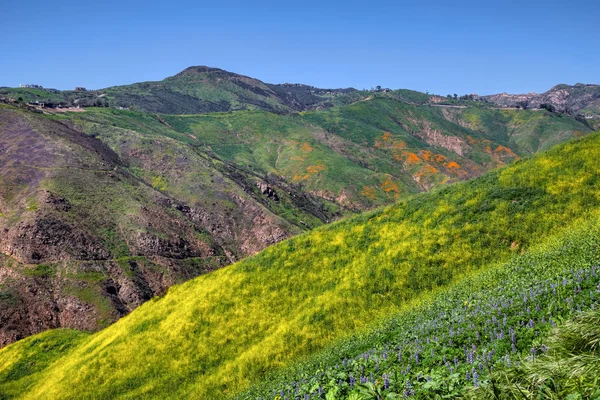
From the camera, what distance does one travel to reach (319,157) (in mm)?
160625

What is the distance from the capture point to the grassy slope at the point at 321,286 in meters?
21.2

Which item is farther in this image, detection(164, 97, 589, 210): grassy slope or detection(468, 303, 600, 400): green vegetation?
detection(164, 97, 589, 210): grassy slope

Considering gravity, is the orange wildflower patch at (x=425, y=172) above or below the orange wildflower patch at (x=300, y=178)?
below

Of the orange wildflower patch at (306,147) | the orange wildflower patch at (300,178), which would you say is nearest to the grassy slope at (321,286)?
the orange wildflower patch at (300,178)

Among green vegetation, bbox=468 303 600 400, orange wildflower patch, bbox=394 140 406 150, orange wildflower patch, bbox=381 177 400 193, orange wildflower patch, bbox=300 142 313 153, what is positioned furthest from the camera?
orange wildflower patch, bbox=394 140 406 150

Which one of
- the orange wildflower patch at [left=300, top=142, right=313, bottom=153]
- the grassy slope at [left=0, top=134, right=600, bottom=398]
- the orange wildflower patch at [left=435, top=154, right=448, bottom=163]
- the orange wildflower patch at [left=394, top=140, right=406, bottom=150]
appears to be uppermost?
the orange wildflower patch at [left=300, top=142, right=313, bottom=153]

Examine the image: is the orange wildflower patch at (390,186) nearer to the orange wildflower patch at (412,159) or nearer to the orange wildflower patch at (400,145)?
the orange wildflower patch at (412,159)

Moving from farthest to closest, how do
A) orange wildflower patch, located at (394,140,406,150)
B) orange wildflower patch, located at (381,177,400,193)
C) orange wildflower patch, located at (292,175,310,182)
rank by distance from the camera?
orange wildflower patch, located at (394,140,406,150), orange wildflower patch, located at (292,175,310,182), orange wildflower patch, located at (381,177,400,193)

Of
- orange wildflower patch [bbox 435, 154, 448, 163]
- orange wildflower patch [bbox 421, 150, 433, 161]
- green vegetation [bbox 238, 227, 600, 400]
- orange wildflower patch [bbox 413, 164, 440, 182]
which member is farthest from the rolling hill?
green vegetation [bbox 238, 227, 600, 400]

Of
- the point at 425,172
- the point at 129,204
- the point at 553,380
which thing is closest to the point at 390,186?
the point at 425,172

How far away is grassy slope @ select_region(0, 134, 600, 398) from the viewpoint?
835 inches

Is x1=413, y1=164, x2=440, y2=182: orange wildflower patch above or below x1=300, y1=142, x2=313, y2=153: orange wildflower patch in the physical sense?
below

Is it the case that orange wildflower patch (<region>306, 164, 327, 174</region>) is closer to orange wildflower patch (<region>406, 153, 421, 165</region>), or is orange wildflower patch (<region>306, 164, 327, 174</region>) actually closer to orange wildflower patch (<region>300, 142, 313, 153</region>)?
orange wildflower patch (<region>300, 142, 313, 153</region>)

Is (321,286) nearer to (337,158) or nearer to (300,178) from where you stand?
(300,178)
